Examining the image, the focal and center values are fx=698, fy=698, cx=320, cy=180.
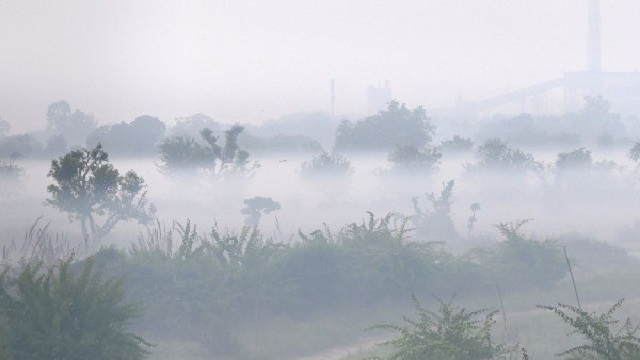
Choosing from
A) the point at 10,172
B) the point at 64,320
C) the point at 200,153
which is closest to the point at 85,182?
the point at 200,153

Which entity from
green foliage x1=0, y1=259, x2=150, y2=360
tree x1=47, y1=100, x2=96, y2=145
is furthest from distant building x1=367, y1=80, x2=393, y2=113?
green foliage x1=0, y1=259, x2=150, y2=360

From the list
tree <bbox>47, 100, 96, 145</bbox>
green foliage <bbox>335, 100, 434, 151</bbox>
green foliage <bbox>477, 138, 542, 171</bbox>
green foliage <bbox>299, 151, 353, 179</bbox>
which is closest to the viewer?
green foliage <bbox>299, 151, 353, 179</bbox>

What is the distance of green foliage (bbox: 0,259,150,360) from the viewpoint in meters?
16.1

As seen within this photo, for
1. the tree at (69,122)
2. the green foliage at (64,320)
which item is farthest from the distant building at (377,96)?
the green foliage at (64,320)

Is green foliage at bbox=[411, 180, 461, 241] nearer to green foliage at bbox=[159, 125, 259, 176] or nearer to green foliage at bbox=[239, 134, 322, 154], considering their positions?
green foliage at bbox=[159, 125, 259, 176]

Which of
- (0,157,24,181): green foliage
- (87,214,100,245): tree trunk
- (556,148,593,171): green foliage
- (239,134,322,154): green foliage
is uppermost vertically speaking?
(239,134,322,154): green foliage

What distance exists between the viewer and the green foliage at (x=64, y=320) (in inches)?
634

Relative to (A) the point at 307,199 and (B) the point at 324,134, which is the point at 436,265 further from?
(B) the point at 324,134

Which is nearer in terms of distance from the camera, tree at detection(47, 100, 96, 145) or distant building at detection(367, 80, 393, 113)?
tree at detection(47, 100, 96, 145)

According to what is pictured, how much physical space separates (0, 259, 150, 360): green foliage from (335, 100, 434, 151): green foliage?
58588 mm

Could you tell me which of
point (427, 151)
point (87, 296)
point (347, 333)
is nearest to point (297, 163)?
point (427, 151)

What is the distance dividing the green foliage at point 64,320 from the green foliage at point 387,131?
58.6 m

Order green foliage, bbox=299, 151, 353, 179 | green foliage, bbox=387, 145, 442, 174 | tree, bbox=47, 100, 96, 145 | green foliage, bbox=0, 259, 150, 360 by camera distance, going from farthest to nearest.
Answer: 1. tree, bbox=47, 100, 96, 145
2. green foliage, bbox=299, 151, 353, 179
3. green foliage, bbox=387, 145, 442, 174
4. green foliage, bbox=0, 259, 150, 360

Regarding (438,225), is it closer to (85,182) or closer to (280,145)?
(85,182)
